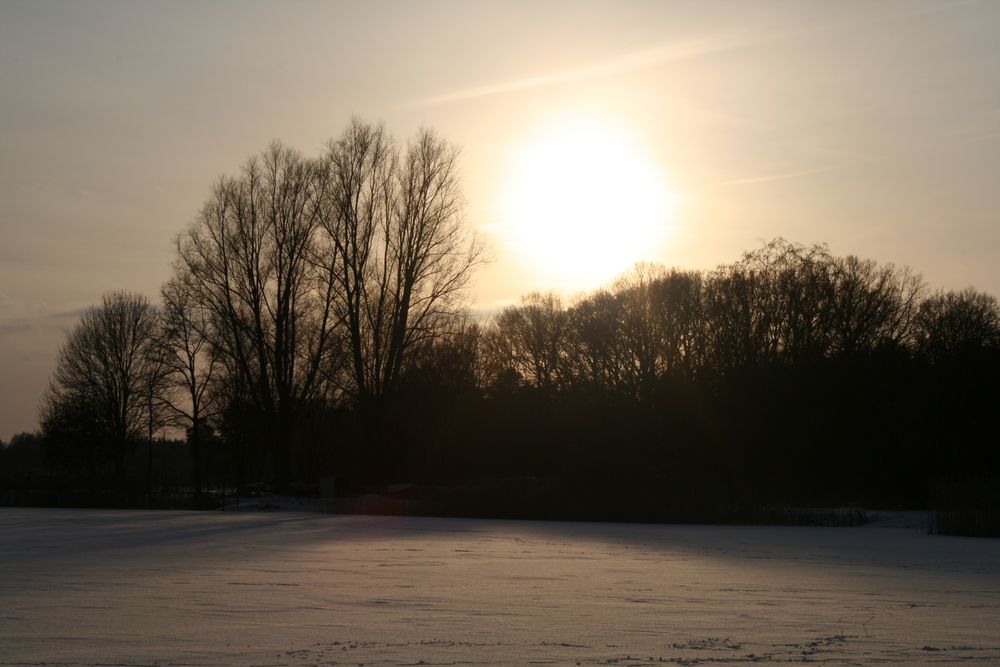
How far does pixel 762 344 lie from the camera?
147 feet

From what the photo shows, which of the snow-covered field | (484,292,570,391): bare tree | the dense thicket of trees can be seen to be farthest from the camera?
(484,292,570,391): bare tree

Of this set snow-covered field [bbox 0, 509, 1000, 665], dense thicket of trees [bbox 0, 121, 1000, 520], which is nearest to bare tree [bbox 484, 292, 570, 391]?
dense thicket of trees [bbox 0, 121, 1000, 520]

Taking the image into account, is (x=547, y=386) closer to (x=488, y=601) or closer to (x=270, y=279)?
(x=270, y=279)

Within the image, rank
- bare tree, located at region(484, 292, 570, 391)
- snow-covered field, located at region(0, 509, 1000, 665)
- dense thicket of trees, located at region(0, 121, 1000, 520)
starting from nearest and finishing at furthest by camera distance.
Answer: snow-covered field, located at region(0, 509, 1000, 665)
dense thicket of trees, located at region(0, 121, 1000, 520)
bare tree, located at region(484, 292, 570, 391)

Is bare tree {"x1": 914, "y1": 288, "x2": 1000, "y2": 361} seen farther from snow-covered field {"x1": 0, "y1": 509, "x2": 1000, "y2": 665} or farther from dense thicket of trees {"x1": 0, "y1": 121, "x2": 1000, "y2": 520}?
snow-covered field {"x1": 0, "y1": 509, "x2": 1000, "y2": 665}

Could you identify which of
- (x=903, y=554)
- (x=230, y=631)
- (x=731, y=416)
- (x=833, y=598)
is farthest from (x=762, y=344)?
(x=230, y=631)

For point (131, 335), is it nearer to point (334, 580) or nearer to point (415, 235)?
point (415, 235)

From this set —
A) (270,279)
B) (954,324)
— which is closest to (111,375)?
(270,279)

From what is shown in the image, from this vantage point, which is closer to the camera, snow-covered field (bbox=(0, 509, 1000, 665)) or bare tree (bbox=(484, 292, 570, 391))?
snow-covered field (bbox=(0, 509, 1000, 665))

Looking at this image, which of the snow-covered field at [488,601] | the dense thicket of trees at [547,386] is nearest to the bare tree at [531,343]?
the dense thicket of trees at [547,386]

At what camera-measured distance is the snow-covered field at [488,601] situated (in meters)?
7.21

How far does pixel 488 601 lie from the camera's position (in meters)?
10.0

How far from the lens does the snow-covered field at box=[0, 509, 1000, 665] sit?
7.21 m

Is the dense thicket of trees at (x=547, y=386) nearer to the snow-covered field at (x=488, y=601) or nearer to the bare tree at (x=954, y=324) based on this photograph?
the bare tree at (x=954, y=324)
